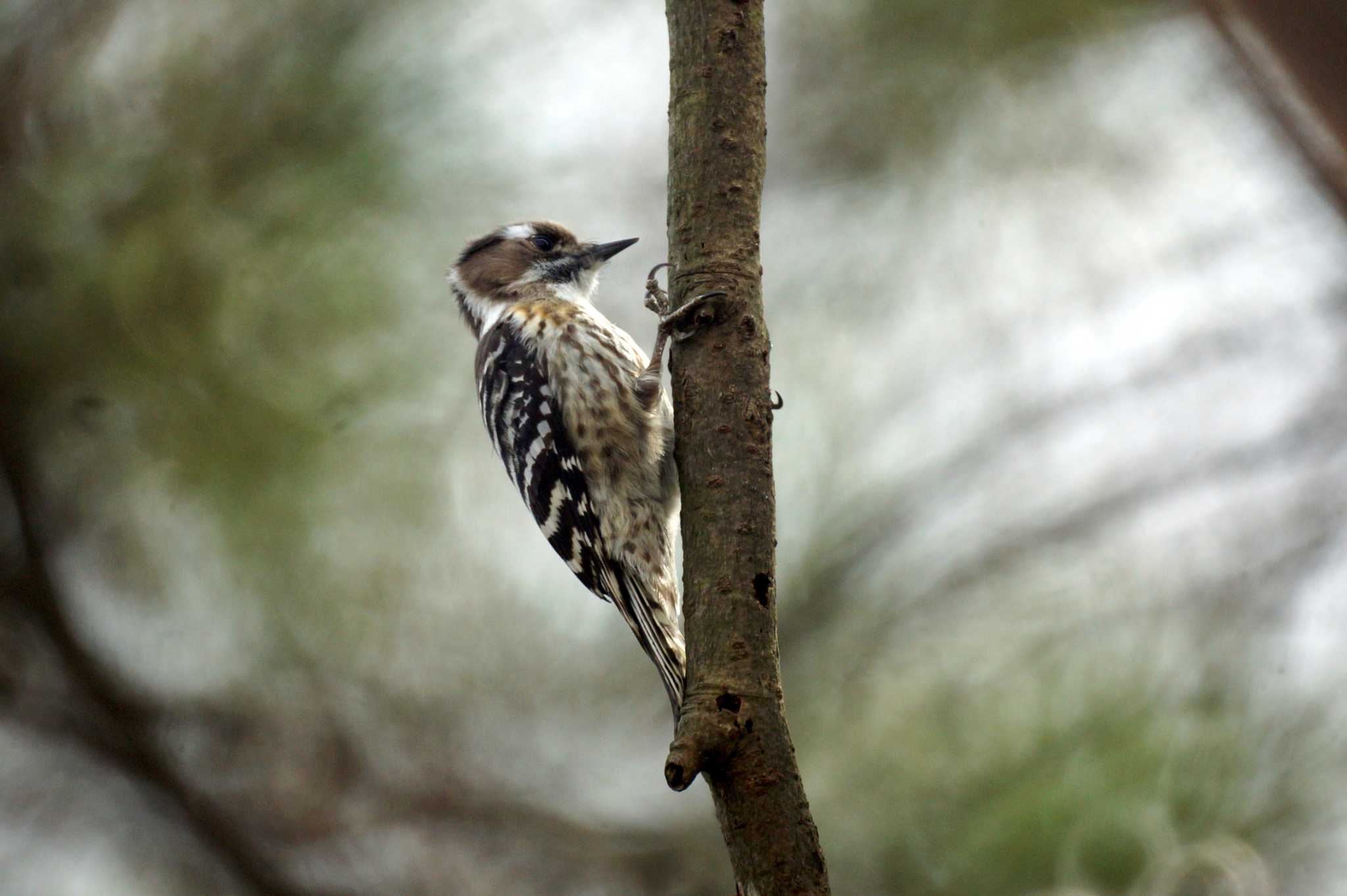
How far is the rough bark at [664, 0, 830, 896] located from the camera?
180 centimetres

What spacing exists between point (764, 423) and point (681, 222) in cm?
49

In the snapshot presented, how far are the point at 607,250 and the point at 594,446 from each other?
1009mm

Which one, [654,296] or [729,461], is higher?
[654,296]

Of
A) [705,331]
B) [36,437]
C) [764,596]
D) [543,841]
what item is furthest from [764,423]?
[36,437]

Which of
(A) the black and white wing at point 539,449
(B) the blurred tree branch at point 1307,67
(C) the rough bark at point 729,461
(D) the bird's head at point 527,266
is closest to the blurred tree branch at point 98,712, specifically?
(A) the black and white wing at point 539,449

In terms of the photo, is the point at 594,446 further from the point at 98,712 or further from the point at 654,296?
the point at 98,712

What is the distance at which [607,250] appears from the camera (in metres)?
4.23

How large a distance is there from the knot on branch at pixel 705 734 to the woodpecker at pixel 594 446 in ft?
3.85

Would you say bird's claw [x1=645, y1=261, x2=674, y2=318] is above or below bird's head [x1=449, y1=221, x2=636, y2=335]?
below

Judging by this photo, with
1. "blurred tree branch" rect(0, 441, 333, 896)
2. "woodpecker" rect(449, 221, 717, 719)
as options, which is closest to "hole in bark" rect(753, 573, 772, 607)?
"woodpecker" rect(449, 221, 717, 719)

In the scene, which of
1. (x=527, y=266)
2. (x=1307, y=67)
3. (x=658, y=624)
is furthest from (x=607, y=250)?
(x=1307, y=67)

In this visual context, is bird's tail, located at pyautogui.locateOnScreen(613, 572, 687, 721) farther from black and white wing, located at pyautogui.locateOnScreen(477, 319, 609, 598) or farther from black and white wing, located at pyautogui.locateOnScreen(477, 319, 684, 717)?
black and white wing, located at pyautogui.locateOnScreen(477, 319, 609, 598)

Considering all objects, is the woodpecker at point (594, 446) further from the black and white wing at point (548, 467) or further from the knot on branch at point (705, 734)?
the knot on branch at point (705, 734)

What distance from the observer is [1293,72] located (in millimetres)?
1697
